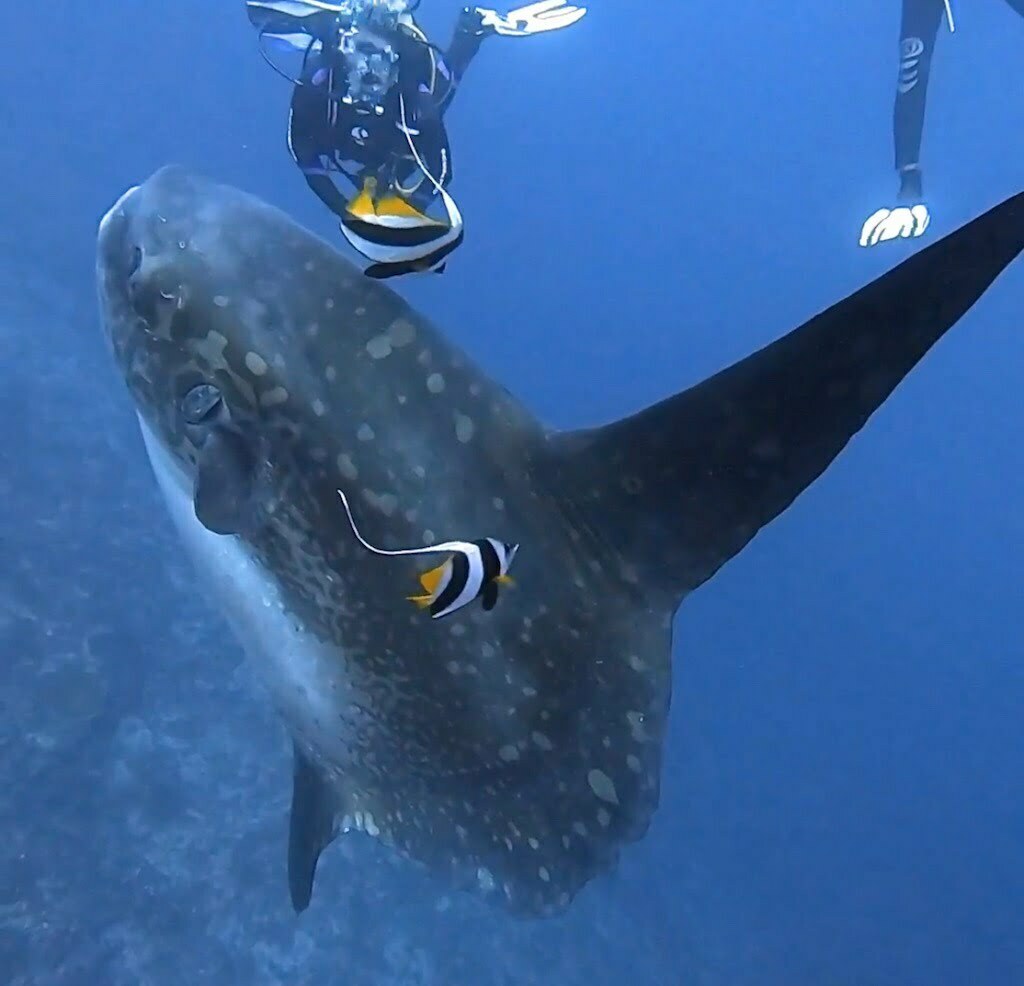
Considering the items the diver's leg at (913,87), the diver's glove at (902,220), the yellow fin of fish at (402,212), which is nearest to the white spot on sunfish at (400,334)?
the yellow fin of fish at (402,212)

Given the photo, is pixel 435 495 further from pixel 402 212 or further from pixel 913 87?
pixel 913 87

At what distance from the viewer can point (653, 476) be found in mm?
2285

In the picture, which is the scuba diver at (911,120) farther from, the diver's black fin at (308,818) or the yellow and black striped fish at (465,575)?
the yellow and black striped fish at (465,575)

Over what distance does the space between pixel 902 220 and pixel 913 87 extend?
55.7 inches

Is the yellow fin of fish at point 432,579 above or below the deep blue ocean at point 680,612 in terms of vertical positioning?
above

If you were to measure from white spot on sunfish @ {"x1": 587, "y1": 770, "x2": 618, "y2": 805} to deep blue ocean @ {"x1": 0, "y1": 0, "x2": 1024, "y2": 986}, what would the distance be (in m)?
1.11

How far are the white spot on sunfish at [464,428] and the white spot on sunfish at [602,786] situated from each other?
3.06ft

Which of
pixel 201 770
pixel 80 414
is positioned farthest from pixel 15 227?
pixel 201 770

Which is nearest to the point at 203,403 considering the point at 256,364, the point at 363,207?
the point at 256,364

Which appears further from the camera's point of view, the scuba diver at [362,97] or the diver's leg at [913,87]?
the diver's leg at [913,87]

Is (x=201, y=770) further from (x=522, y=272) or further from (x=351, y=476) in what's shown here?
(x=522, y=272)

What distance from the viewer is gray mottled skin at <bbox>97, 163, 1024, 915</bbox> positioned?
2.34 meters

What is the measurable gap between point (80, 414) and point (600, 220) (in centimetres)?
6612

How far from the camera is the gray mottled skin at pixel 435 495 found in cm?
234
